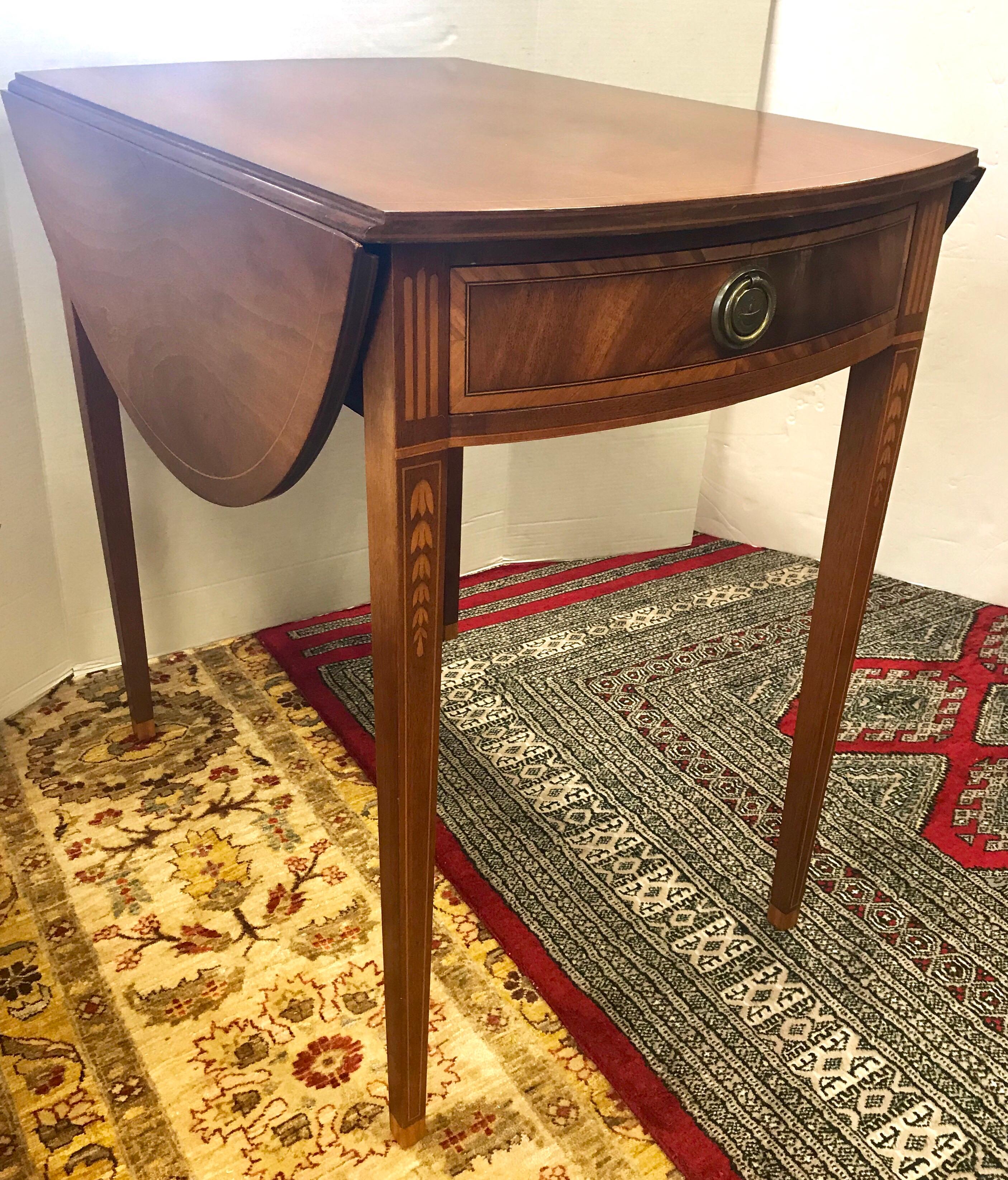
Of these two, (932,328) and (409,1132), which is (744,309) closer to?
(409,1132)

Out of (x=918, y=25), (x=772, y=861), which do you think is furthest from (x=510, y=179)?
(x=918, y=25)

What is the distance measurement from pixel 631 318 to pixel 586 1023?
0.76 meters

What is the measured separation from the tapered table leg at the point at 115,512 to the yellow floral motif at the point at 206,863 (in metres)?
0.26

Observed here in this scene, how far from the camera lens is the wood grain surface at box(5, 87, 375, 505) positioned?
72 cm

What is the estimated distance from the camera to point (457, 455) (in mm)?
1457

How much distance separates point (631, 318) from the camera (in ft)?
2.49

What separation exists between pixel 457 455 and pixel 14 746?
2.54 ft

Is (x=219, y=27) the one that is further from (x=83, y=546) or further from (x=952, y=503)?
(x=952, y=503)

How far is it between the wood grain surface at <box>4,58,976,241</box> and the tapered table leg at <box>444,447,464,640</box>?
468 mm

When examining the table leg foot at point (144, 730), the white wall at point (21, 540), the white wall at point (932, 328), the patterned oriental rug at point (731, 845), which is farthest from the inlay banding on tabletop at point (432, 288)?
the white wall at point (932, 328)

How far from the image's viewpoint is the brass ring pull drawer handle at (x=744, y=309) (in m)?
0.80

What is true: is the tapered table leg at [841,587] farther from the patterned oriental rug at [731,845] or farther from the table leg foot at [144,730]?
the table leg foot at [144,730]

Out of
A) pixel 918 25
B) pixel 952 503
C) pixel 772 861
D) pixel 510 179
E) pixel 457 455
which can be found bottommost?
pixel 772 861

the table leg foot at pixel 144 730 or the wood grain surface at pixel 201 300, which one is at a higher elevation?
the wood grain surface at pixel 201 300
